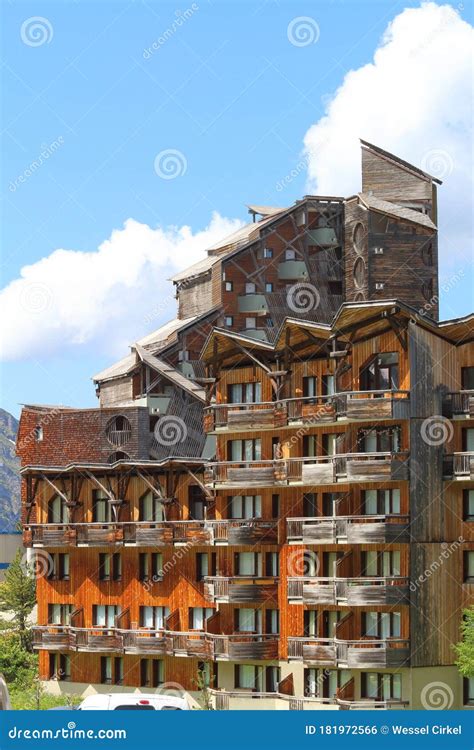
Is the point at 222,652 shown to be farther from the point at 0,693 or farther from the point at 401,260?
the point at 0,693

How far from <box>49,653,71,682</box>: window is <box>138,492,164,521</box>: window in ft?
32.2

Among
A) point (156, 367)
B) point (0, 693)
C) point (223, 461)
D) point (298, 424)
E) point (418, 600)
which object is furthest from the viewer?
point (156, 367)

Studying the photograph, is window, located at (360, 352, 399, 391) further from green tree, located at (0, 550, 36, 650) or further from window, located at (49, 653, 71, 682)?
green tree, located at (0, 550, 36, 650)

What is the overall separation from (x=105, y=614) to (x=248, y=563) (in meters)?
12.2

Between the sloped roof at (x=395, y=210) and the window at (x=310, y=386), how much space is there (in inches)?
1349

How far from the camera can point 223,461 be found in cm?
8312

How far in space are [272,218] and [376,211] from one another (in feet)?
23.0

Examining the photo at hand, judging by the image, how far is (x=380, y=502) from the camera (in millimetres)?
73875

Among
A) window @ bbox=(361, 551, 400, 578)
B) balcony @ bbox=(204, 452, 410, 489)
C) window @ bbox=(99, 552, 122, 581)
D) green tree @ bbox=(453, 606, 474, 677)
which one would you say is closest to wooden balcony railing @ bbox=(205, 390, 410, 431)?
balcony @ bbox=(204, 452, 410, 489)

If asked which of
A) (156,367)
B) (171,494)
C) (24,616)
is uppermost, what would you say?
(156,367)

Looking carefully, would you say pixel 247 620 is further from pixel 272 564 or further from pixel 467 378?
pixel 467 378

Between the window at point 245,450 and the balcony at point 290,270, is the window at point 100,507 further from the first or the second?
the balcony at point 290,270
